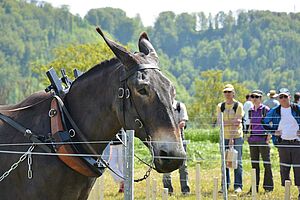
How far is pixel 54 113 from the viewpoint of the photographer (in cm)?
487

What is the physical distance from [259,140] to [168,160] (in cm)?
827

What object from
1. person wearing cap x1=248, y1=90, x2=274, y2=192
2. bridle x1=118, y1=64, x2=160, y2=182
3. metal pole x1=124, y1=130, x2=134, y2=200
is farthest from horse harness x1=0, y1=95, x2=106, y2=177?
person wearing cap x1=248, y1=90, x2=274, y2=192

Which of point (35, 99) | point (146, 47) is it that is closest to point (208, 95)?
point (35, 99)

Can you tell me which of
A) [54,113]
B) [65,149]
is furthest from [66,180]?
[54,113]

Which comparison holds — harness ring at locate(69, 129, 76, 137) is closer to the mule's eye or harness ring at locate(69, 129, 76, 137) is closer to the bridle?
the bridle

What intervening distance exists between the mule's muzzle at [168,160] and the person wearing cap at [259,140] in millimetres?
7814

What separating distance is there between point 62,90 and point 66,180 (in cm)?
77

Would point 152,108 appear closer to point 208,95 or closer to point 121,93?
point 121,93

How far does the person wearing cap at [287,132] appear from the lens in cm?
1072

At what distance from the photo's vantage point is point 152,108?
14.3 feet

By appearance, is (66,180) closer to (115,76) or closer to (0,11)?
(115,76)

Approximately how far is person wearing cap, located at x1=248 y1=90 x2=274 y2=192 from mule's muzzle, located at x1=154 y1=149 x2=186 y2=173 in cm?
781

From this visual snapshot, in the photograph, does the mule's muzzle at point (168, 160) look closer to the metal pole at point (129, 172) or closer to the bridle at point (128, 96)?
the bridle at point (128, 96)

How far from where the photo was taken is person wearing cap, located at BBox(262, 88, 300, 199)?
1072 centimetres
